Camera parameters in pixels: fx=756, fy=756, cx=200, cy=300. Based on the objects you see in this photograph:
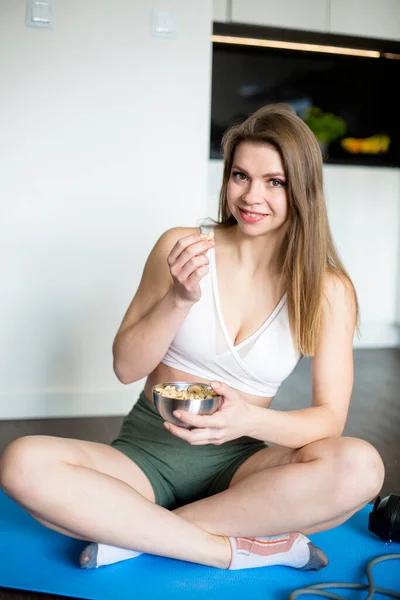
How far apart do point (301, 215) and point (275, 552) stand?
739 millimetres

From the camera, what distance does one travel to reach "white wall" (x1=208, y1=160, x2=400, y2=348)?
490 cm

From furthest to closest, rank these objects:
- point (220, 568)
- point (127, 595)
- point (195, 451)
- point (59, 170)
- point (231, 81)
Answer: point (231, 81)
point (59, 170)
point (195, 451)
point (220, 568)
point (127, 595)

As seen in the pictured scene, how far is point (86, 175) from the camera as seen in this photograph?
9.67ft

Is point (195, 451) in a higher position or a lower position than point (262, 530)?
higher

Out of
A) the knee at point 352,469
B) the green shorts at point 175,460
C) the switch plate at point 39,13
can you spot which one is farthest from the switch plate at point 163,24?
the knee at point 352,469

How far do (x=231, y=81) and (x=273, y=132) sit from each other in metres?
3.18

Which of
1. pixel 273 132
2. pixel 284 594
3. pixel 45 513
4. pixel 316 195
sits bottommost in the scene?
pixel 284 594

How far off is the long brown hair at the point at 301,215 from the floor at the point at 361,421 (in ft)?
2.64

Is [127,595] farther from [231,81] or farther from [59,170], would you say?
[231,81]

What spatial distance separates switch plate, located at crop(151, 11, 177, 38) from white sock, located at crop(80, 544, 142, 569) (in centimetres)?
206

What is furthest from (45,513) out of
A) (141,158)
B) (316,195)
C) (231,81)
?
(231,81)

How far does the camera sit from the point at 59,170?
2.92 metres

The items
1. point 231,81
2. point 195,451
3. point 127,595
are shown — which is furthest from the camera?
point 231,81

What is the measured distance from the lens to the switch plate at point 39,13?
2809mm
